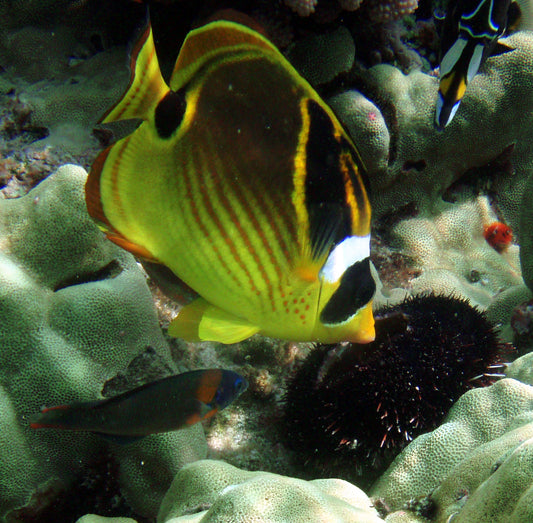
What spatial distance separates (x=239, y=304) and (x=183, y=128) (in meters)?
0.48

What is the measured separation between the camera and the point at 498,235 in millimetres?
4434

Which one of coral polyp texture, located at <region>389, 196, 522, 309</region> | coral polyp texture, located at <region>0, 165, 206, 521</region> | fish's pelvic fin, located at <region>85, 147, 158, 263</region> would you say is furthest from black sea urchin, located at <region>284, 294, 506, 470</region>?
fish's pelvic fin, located at <region>85, 147, 158, 263</region>

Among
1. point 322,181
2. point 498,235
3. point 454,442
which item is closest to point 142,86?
point 322,181

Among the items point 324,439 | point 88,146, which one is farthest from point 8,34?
point 324,439

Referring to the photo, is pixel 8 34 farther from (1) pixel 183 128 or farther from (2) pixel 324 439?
(2) pixel 324 439

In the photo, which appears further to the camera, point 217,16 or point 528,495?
point 528,495

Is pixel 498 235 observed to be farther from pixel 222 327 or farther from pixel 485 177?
pixel 222 327

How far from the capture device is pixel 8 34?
3.51 m

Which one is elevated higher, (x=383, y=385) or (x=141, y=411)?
(x=141, y=411)

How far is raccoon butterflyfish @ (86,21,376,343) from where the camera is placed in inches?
44.7

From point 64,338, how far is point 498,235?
3.96 metres

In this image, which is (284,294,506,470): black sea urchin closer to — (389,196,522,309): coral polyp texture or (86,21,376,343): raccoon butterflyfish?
(389,196,522,309): coral polyp texture

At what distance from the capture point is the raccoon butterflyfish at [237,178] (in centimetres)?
113

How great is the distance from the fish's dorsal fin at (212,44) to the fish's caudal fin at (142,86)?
0.10 m
